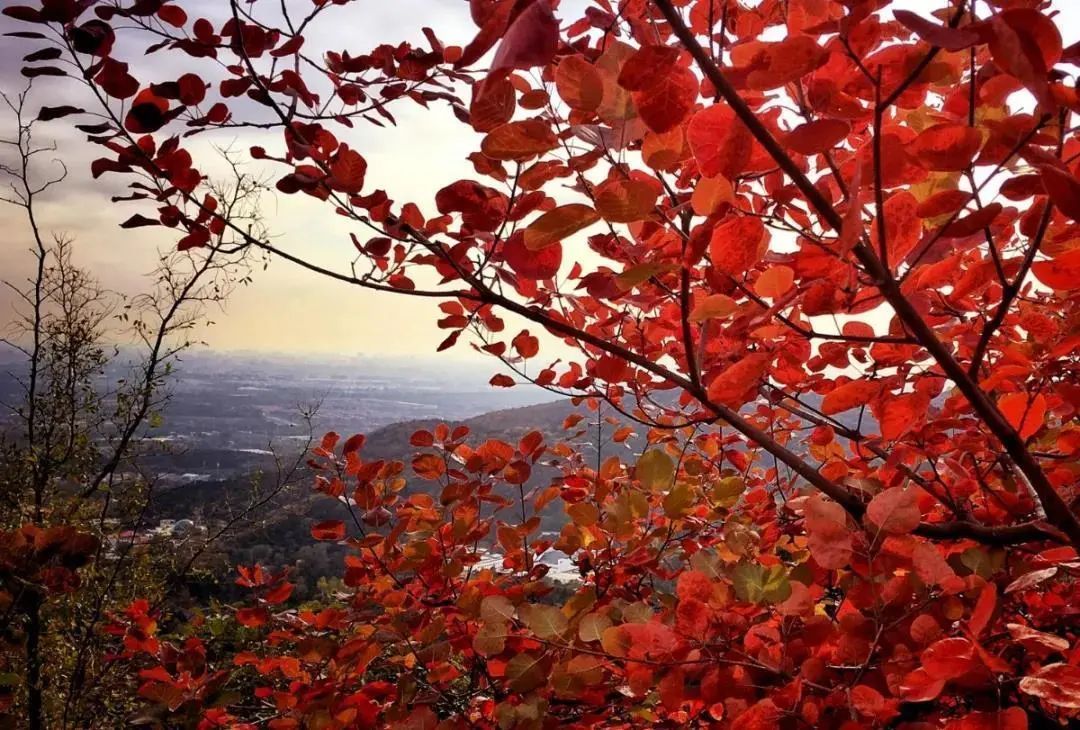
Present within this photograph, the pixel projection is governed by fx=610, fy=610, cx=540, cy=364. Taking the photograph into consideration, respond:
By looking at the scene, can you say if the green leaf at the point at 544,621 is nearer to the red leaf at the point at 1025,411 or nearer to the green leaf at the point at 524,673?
the green leaf at the point at 524,673

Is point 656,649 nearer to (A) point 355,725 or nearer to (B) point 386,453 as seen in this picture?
(A) point 355,725

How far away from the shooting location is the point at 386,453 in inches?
383

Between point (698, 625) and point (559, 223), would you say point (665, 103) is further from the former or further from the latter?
point (698, 625)

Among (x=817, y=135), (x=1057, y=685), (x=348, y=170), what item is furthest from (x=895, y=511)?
(x=348, y=170)

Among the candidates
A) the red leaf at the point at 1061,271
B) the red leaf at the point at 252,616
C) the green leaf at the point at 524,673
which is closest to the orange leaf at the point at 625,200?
the red leaf at the point at 1061,271

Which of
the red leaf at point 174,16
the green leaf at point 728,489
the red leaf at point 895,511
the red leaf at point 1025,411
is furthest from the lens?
the green leaf at point 728,489

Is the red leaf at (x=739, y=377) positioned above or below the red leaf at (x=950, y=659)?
→ above

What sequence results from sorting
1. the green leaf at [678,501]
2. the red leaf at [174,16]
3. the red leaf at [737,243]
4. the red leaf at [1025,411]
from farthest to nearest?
the red leaf at [174,16], the green leaf at [678,501], the red leaf at [1025,411], the red leaf at [737,243]

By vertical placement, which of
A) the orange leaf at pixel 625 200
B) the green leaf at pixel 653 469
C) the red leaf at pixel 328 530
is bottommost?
the red leaf at pixel 328 530

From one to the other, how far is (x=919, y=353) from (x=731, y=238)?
1145 mm

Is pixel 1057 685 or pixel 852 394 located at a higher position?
pixel 852 394

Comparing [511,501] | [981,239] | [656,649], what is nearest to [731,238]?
[981,239]

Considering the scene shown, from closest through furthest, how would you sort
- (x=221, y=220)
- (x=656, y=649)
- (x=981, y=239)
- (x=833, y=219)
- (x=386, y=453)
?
(x=833, y=219) → (x=981, y=239) → (x=656, y=649) → (x=221, y=220) → (x=386, y=453)

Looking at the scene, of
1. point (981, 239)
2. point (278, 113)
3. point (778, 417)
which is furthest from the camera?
point (778, 417)
